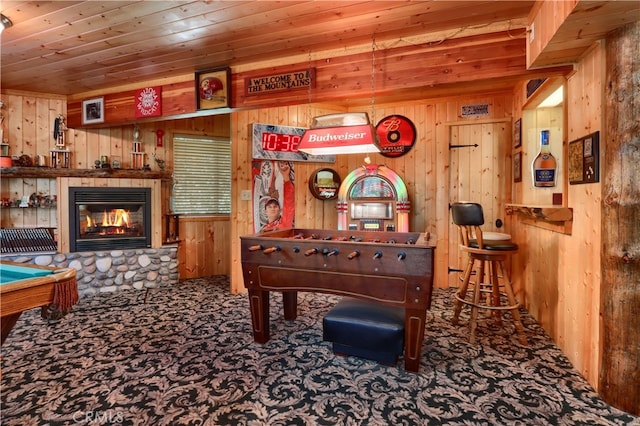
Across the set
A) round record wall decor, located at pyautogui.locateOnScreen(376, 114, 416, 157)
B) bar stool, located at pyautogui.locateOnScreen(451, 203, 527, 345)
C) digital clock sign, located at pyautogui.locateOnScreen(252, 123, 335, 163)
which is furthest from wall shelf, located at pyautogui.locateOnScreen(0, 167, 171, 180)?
bar stool, located at pyautogui.locateOnScreen(451, 203, 527, 345)

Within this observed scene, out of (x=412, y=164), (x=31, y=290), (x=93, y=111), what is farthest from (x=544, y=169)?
(x=93, y=111)

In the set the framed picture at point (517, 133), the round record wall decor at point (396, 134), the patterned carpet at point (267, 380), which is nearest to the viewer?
the patterned carpet at point (267, 380)

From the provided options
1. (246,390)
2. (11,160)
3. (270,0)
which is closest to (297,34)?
(270,0)

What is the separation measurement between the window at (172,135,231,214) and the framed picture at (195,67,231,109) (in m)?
1.78

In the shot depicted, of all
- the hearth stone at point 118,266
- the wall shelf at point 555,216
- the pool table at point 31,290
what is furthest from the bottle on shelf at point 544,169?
the hearth stone at point 118,266

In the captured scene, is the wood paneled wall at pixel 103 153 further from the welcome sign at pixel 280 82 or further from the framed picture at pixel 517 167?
the framed picture at pixel 517 167

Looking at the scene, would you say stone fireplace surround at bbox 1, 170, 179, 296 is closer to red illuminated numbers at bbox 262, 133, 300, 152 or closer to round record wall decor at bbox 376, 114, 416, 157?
red illuminated numbers at bbox 262, 133, 300, 152

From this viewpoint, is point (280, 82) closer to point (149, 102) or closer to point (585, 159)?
point (149, 102)

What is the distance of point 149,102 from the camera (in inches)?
161

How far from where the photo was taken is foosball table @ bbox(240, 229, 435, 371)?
2.39m

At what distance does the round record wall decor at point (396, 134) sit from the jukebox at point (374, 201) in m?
0.78

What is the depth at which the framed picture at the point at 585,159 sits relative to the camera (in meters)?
2.23

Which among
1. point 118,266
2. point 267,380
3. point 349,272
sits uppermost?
point 349,272

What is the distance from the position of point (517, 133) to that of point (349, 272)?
3.02m
